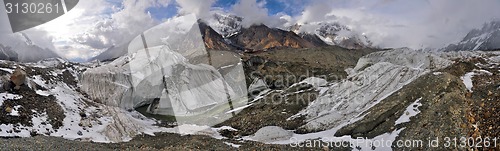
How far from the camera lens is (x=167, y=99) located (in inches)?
3770

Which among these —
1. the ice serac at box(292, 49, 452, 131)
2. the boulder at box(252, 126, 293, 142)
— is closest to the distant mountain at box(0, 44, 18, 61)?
the boulder at box(252, 126, 293, 142)

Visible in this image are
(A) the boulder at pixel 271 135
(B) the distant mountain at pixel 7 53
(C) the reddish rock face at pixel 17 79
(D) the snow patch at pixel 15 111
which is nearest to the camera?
(D) the snow patch at pixel 15 111

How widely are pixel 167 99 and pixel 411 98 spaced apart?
6995 centimetres

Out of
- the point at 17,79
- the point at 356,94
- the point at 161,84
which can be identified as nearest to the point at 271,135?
the point at 356,94

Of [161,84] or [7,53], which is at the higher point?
[7,53]

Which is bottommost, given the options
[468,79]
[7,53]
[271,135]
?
[271,135]

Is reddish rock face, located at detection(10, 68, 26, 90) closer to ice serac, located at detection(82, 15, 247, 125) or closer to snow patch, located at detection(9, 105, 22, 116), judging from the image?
snow patch, located at detection(9, 105, 22, 116)

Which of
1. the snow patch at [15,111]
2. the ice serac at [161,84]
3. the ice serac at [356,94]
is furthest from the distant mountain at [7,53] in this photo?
the ice serac at [356,94]

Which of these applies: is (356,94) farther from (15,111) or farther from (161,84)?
(161,84)

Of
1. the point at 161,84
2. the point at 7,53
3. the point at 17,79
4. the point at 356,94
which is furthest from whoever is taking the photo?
the point at 7,53

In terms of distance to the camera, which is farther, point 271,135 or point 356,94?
point 356,94

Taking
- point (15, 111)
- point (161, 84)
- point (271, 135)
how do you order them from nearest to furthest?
point (15, 111), point (271, 135), point (161, 84)

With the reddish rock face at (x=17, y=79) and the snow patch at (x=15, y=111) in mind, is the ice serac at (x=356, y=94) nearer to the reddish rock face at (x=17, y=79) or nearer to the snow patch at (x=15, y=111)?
the snow patch at (x=15, y=111)

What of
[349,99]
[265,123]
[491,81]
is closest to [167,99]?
[265,123]
